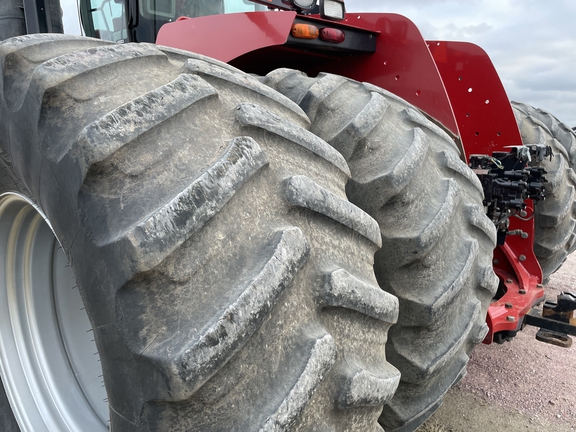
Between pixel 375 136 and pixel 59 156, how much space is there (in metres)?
0.79

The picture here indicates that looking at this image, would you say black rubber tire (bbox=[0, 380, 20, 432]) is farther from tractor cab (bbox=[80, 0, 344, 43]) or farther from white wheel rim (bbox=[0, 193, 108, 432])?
tractor cab (bbox=[80, 0, 344, 43])

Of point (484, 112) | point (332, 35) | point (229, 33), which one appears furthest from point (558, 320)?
point (229, 33)

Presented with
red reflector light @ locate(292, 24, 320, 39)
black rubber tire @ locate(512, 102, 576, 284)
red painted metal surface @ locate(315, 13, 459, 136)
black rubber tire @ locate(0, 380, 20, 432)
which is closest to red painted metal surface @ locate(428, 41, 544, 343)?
black rubber tire @ locate(512, 102, 576, 284)

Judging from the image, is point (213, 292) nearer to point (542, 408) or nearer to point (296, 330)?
point (296, 330)

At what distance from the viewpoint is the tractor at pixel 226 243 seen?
721mm

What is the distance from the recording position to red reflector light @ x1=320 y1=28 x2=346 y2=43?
1.58 metres

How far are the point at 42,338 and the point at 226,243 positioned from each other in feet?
3.55

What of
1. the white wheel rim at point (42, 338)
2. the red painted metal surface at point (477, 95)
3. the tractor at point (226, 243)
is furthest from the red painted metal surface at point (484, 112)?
the white wheel rim at point (42, 338)

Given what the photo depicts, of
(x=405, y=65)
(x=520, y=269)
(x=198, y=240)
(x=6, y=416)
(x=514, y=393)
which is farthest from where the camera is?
(x=520, y=269)

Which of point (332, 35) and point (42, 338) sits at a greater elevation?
point (332, 35)

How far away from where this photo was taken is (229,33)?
63.8 inches

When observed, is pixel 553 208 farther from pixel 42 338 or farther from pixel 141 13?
pixel 42 338

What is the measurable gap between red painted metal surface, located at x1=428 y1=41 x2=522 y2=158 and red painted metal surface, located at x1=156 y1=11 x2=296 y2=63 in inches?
35.6

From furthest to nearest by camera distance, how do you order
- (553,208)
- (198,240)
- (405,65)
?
1. (553,208)
2. (405,65)
3. (198,240)
